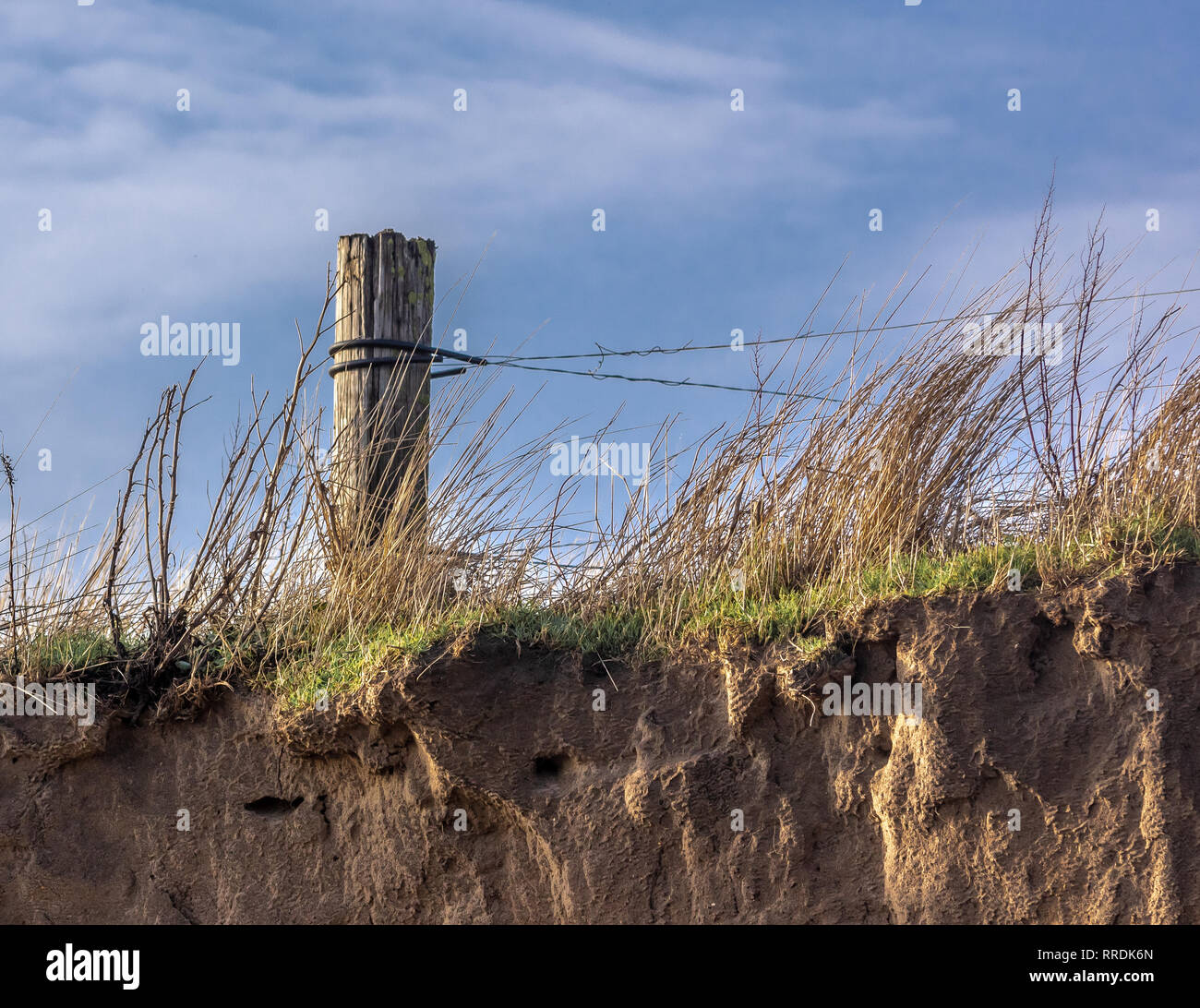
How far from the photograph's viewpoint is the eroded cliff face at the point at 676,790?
14.2 feet

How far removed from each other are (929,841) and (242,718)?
3.06 meters

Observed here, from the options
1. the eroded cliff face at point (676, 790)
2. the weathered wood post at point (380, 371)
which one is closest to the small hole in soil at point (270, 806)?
the eroded cliff face at point (676, 790)

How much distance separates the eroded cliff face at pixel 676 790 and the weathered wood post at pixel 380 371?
1.27m

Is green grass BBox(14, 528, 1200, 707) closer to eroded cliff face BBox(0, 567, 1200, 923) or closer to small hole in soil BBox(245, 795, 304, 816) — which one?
eroded cliff face BBox(0, 567, 1200, 923)

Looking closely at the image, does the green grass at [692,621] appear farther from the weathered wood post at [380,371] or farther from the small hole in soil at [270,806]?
the weathered wood post at [380,371]

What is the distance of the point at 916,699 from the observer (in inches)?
175

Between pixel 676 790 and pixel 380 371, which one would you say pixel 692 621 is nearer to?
pixel 676 790

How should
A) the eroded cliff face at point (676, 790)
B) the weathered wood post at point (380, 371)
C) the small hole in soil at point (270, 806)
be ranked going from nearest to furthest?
1. the eroded cliff face at point (676, 790)
2. the small hole in soil at point (270, 806)
3. the weathered wood post at point (380, 371)

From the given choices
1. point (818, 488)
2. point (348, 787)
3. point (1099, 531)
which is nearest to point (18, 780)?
point (348, 787)

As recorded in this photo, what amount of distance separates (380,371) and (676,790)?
2783mm

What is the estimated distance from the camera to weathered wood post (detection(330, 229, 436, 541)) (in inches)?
230

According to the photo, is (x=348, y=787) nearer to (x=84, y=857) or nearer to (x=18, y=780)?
(x=84, y=857)

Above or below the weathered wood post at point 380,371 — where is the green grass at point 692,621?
below

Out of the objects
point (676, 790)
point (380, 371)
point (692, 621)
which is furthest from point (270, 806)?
point (380, 371)
